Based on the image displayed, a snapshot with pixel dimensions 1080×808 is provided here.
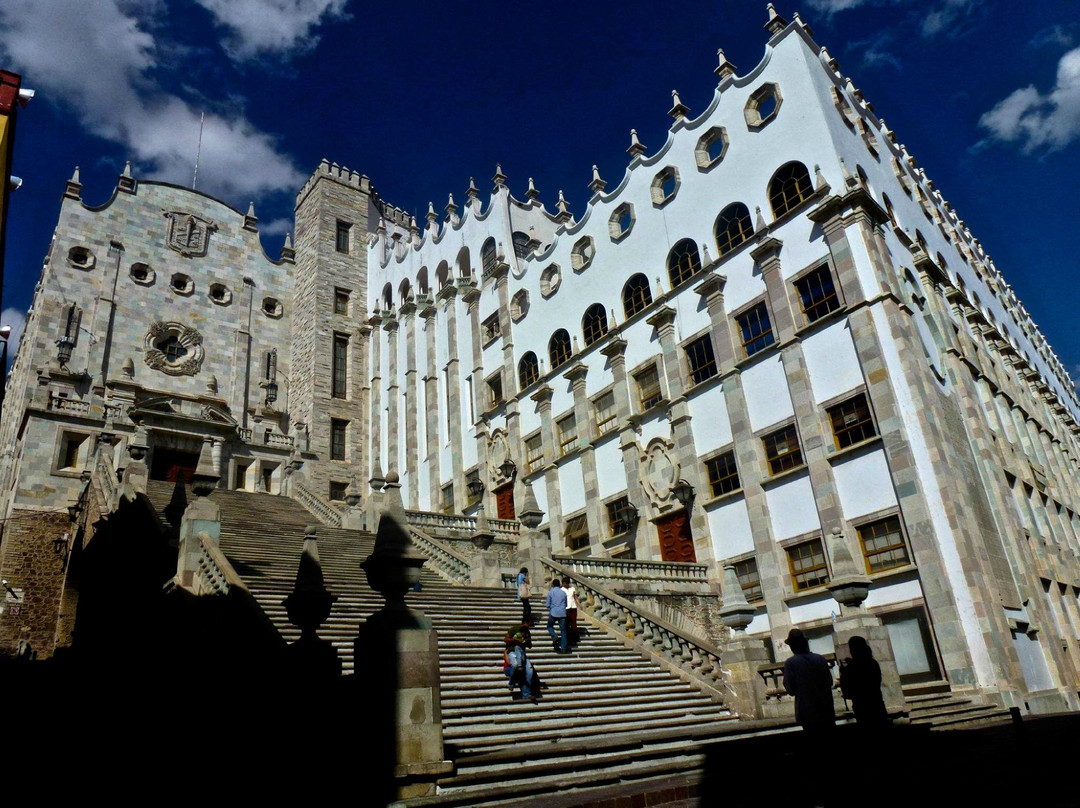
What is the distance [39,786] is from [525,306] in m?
26.1

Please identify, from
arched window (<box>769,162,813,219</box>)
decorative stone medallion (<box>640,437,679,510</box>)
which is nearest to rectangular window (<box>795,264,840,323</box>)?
arched window (<box>769,162,813,219</box>)

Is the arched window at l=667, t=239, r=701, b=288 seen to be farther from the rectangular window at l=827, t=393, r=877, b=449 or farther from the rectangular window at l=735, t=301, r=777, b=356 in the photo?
the rectangular window at l=827, t=393, r=877, b=449

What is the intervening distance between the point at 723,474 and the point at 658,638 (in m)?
8.85

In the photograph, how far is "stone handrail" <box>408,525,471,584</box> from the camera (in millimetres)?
18500

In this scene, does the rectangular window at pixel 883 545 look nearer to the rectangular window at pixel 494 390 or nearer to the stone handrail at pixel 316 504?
the stone handrail at pixel 316 504

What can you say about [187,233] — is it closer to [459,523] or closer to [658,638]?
[459,523]

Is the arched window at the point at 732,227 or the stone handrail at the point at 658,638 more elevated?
the arched window at the point at 732,227

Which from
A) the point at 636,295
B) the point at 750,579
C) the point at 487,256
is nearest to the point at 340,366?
the point at 487,256

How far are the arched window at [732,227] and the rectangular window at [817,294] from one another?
2.92 metres

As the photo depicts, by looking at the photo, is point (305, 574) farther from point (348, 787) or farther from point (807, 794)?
point (807, 794)

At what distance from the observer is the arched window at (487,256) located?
3603cm

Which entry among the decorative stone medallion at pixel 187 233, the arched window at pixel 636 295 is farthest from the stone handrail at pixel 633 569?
the decorative stone medallion at pixel 187 233

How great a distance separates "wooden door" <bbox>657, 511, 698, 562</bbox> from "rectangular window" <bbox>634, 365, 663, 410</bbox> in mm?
4058

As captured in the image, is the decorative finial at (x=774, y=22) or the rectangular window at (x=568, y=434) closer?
the decorative finial at (x=774, y=22)
